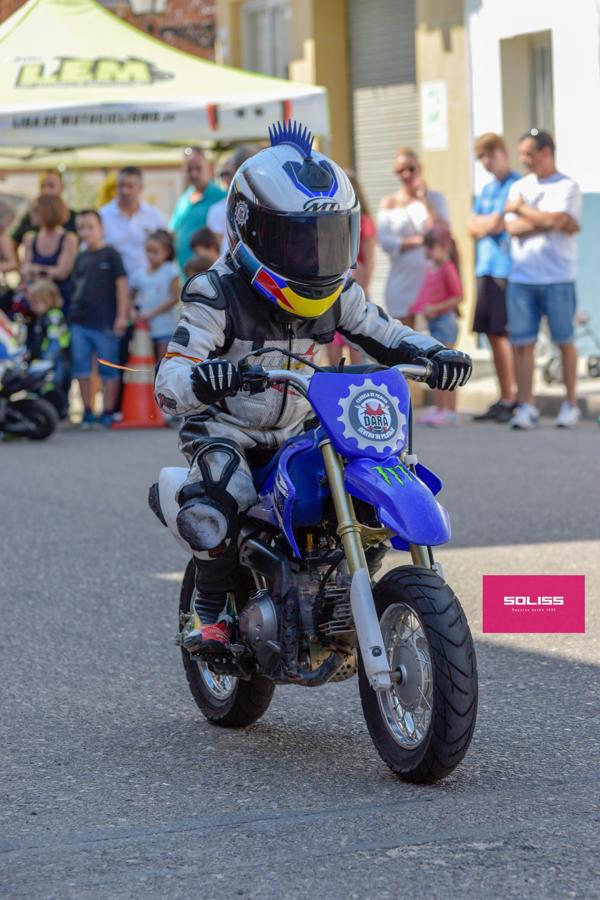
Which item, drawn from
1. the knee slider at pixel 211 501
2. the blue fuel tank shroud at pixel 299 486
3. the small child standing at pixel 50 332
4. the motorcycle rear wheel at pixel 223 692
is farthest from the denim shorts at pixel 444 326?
the blue fuel tank shroud at pixel 299 486

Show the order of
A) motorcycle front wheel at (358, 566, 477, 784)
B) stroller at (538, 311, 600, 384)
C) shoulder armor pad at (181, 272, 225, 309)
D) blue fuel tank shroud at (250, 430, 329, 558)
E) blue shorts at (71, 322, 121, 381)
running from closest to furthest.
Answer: motorcycle front wheel at (358, 566, 477, 784) → blue fuel tank shroud at (250, 430, 329, 558) → shoulder armor pad at (181, 272, 225, 309) → blue shorts at (71, 322, 121, 381) → stroller at (538, 311, 600, 384)

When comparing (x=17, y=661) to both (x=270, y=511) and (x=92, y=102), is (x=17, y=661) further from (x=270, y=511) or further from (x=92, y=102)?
(x=92, y=102)

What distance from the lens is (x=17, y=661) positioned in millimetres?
6359

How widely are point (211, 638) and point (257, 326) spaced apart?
0.90m

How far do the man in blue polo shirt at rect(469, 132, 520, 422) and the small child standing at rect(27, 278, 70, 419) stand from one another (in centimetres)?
349

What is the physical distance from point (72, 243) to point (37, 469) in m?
3.59

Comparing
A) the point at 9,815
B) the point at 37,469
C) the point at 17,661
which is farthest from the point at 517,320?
the point at 9,815

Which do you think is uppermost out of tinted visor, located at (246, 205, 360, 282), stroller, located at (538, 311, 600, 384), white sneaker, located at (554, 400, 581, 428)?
tinted visor, located at (246, 205, 360, 282)

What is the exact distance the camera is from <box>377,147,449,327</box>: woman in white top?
14.0 m

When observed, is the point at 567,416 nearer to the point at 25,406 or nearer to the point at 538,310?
the point at 538,310

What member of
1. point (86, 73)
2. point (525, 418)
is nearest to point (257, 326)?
point (525, 418)

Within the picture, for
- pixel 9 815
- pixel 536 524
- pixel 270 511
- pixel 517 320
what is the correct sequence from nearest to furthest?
1. pixel 9 815
2. pixel 270 511
3. pixel 536 524
4. pixel 517 320

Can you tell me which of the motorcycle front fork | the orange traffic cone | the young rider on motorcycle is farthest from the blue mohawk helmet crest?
the orange traffic cone

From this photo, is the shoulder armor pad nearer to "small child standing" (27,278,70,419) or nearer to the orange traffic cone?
"small child standing" (27,278,70,419)
